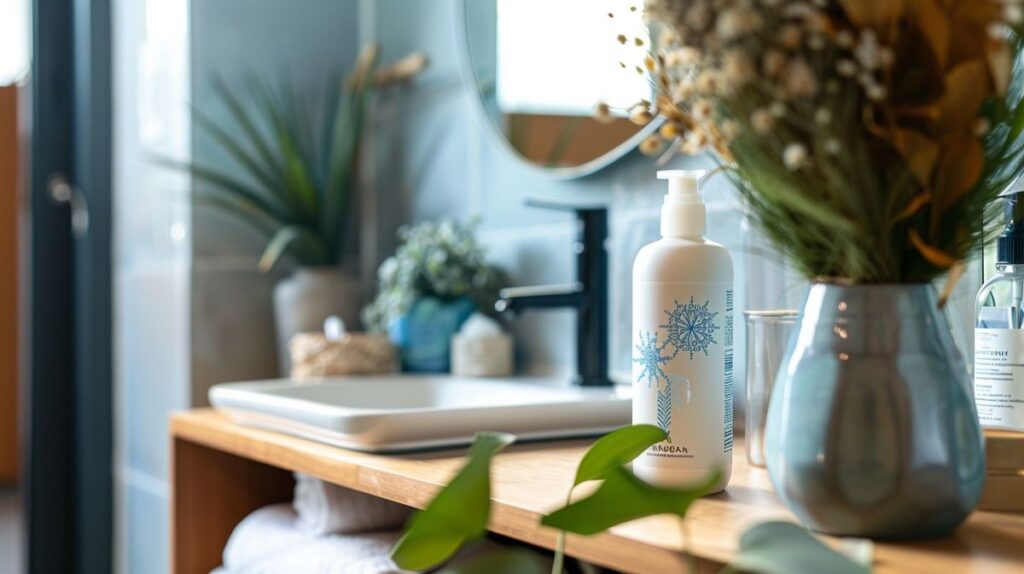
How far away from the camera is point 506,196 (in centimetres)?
157

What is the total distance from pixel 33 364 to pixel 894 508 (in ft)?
6.19

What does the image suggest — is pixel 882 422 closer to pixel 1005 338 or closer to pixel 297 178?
pixel 1005 338

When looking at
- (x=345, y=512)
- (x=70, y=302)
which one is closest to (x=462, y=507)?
(x=345, y=512)

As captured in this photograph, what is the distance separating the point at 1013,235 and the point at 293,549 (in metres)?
0.72

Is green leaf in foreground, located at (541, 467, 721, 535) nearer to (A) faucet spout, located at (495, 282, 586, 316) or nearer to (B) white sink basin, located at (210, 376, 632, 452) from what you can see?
(B) white sink basin, located at (210, 376, 632, 452)

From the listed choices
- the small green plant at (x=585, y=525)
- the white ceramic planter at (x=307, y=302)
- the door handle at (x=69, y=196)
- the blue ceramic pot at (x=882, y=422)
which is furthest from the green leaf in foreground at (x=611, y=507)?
the door handle at (x=69, y=196)

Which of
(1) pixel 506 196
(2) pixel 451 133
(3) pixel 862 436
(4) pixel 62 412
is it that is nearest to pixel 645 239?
(1) pixel 506 196

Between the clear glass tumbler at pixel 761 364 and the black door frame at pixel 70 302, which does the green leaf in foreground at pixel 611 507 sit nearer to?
the clear glass tumbler at pixel 761 364

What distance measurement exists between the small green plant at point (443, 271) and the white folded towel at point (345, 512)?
0.44 m

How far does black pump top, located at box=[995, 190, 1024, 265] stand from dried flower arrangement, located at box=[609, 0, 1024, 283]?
0.15m

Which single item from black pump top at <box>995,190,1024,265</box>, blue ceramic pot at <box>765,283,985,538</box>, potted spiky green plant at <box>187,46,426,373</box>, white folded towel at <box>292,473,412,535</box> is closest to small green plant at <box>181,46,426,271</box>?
potted spiky green plant at <box>187,46,426,373</box>

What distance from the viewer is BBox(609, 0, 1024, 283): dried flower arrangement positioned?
21.4 inches

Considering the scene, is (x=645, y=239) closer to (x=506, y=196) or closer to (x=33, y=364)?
(x=506, y=196)

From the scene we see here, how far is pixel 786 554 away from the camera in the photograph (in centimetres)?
47
